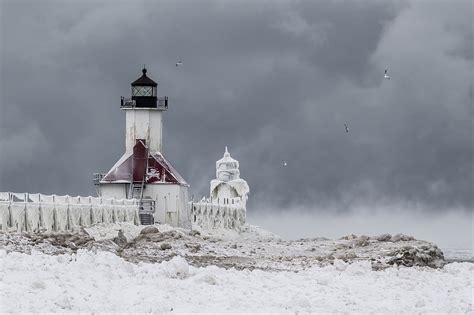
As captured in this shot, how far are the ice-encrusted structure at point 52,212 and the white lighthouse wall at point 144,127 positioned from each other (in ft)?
43.5

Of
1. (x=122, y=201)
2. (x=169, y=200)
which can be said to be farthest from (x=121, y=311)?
(x=169, y=200)

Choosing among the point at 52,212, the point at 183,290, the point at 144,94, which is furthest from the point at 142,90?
the point at 183,290

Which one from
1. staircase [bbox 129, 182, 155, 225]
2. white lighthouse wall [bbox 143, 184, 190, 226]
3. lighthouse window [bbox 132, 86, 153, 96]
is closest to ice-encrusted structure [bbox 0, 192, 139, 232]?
staircase [bbox 129, 182, 155, 225]

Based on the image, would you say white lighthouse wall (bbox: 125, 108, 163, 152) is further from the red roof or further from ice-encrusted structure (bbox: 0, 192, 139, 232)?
ice-encrusted structure (bbox: 0, 192, 139, 232)

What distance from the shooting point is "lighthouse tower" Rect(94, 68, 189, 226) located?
65.7m

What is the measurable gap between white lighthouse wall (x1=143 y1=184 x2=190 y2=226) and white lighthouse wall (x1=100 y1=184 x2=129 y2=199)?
1.29m

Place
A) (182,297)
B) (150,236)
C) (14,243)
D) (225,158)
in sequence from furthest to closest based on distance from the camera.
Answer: (225,158)
(150,236)
(14,243)
(182,297)

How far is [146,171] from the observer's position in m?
66.8

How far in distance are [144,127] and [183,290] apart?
44.3 meters

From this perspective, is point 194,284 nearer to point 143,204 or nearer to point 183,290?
point 183,290

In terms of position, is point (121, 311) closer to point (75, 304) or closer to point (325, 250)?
point (75, 304)

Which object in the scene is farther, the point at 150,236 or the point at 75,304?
the point at 150,236

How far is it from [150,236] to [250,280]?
61.7 feet

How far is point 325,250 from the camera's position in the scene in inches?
2045
